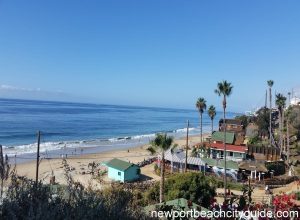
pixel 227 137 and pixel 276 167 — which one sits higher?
pixel 227 137

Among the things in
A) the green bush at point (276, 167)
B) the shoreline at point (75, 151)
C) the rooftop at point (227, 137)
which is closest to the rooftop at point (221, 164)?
the green bush at point (276, 167)

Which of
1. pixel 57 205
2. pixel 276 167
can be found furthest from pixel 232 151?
pixel 57 205

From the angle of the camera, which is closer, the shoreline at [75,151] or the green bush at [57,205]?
the green bush at [57,205]

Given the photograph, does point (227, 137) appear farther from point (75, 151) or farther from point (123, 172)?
point (75, 151)

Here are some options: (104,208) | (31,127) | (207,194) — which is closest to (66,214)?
(104,208)

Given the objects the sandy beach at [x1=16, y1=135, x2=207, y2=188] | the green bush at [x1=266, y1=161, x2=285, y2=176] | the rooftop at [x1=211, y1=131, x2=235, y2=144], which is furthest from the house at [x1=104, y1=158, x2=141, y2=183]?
the rooftop at [x1=211, y1=131, x2=235, y2=144]

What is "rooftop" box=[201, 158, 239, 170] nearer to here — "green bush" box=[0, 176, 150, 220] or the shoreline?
the shoreline

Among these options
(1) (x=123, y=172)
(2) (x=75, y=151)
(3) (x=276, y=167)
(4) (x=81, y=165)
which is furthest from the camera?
(2) (x=75, y=151)

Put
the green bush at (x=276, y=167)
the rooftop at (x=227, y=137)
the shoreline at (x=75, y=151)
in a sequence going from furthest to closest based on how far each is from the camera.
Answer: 1. the shoreline at (x=75, y=151)
2. the rooftop at (x=227, y=137)
3. the green bush at (x=276, y=167)

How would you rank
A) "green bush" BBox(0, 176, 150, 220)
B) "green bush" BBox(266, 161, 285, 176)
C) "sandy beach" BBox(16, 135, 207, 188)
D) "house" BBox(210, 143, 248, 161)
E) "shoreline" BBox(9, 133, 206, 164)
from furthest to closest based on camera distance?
"shoreline" BBox(9, 133, 206, 164)
"house" BBox(210, 143, 248, 161)
"green bush" BBox(266, 161, 285, 176)
"sandy beach" BBox(16, 135, 207, 188)
"green bush" BBox(0, 176, 150, 220)

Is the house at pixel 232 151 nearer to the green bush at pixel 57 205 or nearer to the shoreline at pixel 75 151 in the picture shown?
the shoreline at pixel 75 151

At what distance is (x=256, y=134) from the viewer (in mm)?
76938

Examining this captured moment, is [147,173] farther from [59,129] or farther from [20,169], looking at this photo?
[59,129]

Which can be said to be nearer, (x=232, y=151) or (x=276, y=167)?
(x=276, y=167)
